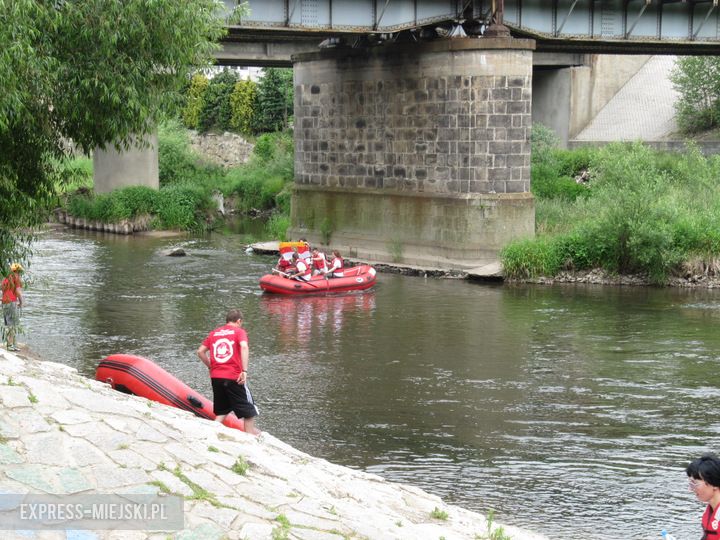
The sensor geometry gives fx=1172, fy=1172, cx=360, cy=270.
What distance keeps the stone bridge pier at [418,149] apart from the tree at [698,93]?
27323 mm

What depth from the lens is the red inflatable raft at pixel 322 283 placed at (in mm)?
27156

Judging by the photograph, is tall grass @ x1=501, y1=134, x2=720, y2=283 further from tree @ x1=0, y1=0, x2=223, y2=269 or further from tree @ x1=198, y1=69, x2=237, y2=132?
tree @ x1=198, y1=69, x2=237, y2=132

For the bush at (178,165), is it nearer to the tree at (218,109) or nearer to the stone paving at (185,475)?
the tree at (218,109)

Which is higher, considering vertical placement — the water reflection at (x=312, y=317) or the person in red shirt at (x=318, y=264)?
the person in red shirt at (x=318, y=264)

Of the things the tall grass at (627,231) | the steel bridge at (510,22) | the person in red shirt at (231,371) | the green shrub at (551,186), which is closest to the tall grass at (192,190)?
the green shrub at (551,186)

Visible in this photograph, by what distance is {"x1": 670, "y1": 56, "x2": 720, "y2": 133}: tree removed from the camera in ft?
186

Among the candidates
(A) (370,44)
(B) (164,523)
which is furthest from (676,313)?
(B) (164,523)

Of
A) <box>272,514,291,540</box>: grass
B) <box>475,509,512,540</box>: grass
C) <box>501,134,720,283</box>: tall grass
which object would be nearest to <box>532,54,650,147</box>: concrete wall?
<box>501,134,720,283</box>: tall grass

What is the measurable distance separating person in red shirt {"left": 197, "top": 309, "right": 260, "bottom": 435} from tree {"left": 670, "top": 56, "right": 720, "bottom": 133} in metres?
47.8

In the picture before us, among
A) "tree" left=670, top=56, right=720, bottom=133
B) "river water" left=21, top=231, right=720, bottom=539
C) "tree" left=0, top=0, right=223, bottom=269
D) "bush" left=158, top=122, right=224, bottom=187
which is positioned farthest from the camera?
"tree" left=670, top=56, right=720, bottom=133

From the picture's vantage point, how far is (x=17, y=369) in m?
11.1

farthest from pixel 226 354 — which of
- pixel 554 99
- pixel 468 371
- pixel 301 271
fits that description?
pixel 554 99

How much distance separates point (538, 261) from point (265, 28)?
9.01 m

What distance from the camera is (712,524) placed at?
7.30 metres
